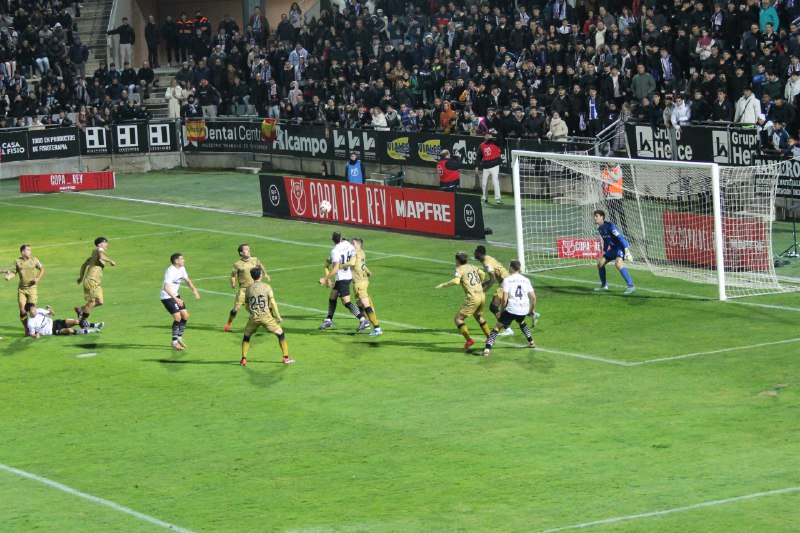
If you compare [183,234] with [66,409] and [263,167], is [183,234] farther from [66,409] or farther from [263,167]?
[66,409]

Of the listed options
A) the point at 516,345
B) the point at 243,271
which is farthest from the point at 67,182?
the point at 516,345

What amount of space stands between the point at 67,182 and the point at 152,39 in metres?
14.0

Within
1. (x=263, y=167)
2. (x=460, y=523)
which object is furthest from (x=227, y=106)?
(x=460, y=523)

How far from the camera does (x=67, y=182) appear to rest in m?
54.2

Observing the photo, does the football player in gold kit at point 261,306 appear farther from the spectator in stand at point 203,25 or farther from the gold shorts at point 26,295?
the spectator in stand at point 203,25

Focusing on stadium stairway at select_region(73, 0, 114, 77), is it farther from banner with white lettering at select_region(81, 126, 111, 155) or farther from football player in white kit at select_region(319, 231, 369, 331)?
football player in white kit at select_region(319, 231, 369, 331)

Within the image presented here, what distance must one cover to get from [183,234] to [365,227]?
19.1ft

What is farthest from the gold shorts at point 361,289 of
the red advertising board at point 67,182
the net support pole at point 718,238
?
the red advertising board at point 67,182

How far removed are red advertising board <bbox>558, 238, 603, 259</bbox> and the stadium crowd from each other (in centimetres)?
694

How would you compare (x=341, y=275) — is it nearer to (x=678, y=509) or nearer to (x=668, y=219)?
Result: (x=668, y=219)

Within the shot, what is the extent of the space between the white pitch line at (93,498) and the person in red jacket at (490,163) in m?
27.4

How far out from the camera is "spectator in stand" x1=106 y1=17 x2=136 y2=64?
6500 cm

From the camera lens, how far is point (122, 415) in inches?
860

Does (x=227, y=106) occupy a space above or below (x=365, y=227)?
above
